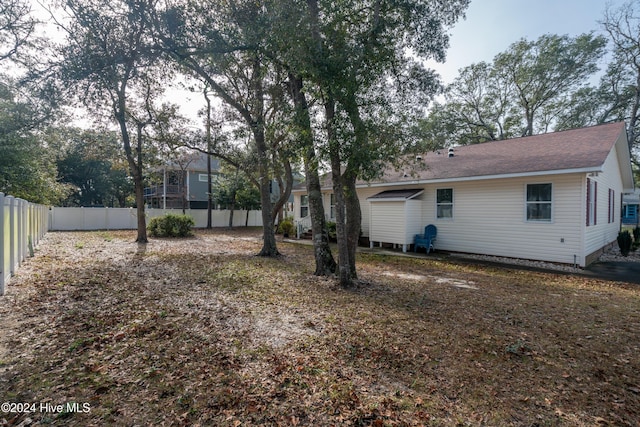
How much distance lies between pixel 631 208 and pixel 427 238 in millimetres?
35054

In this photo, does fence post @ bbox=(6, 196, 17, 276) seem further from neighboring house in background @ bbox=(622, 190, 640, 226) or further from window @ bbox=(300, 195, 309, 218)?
neighboring house in background @ bbox=(622, 190, 640, 226)

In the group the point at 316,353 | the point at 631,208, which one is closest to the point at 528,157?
the point at 316,353

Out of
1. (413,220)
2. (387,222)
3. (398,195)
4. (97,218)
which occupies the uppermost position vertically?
(398,195)

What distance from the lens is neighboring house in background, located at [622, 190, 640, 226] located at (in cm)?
2866

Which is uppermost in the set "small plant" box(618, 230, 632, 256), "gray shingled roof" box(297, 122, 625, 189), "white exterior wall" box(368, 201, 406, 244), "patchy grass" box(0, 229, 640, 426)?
"gray shingled roof" box(297, 122, 625, 189)

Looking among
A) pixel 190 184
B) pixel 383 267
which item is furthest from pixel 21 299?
pixel 190 184

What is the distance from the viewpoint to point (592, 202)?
985cm

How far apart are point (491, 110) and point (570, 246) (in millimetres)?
16749

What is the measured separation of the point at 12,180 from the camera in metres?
13.0

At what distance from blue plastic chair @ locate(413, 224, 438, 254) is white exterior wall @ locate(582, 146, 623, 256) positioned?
4451 millimetres

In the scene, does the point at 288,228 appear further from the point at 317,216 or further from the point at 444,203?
the point at 317,216

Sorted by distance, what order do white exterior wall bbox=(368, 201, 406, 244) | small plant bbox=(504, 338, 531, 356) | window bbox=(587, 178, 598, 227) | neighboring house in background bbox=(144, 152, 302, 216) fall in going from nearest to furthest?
small plant bbox=(504, 338, 531, 356) < window bbox=(587, 178, 598, 227) < white exterior wall bbox=(368, 201, 406, 244) < neighboring house in background bbox=(144, 152, 302, 216)

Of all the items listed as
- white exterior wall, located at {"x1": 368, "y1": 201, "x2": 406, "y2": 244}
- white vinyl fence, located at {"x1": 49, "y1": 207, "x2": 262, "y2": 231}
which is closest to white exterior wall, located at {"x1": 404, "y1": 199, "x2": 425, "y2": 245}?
white exterior wall, located at {"x1": 368, "y1": 201, "x2": 406, "y2": 244}

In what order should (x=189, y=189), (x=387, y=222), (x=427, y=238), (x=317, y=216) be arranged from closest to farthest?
1. (x=317, y=216)
2. (x=427, y=238)
3. (x=387, y=222)
4. (x=189, y=189)
